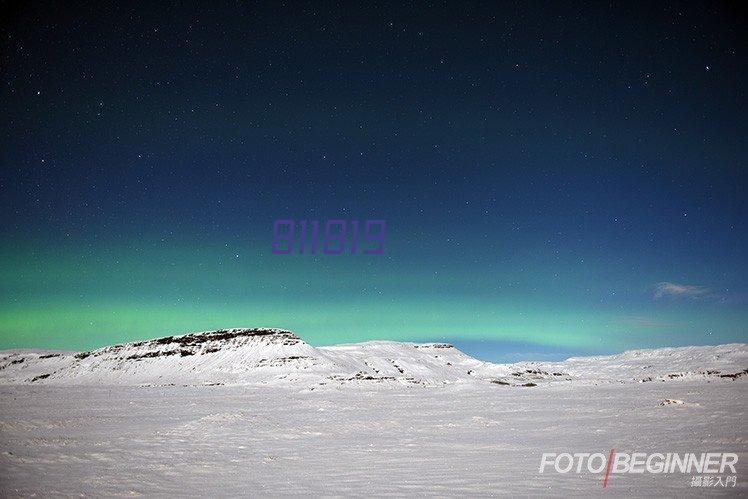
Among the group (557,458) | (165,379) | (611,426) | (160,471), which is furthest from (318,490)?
(165,379)

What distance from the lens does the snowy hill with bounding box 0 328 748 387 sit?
97.2 metres

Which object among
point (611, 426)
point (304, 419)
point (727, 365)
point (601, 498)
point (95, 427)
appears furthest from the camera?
point (727, 365)

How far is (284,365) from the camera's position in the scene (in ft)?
332

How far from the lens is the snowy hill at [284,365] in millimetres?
97219

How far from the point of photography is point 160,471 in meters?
13.5

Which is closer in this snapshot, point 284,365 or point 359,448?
point 359,448

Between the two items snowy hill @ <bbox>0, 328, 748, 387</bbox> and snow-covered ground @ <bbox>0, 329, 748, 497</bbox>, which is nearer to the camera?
snow-covered ground @ <bbox>0, 329, 748, 497</bbox>

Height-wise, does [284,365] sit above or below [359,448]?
above

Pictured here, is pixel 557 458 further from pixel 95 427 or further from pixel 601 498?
pixel 95 427

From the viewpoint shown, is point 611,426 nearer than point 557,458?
No

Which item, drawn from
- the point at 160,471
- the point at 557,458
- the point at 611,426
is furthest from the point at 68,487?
the point at 611,426

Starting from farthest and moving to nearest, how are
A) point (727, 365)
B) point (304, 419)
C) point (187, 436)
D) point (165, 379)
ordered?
point (727, 365)
point (165, 379)
point (304, 419)
point (187, 436)

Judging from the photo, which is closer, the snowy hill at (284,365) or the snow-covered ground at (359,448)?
the snow-covered ground at (359,448)

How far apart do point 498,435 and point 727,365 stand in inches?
5760
